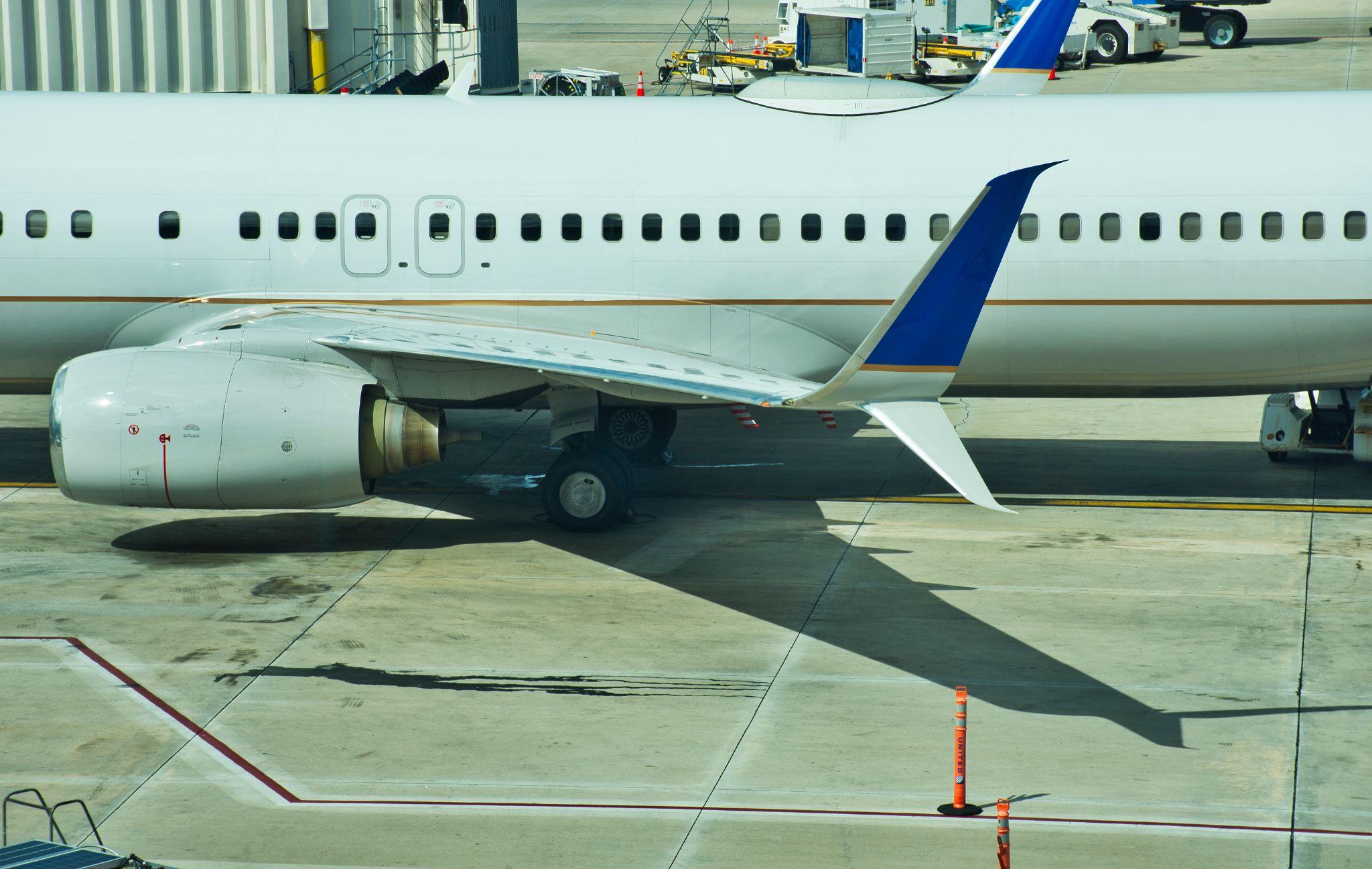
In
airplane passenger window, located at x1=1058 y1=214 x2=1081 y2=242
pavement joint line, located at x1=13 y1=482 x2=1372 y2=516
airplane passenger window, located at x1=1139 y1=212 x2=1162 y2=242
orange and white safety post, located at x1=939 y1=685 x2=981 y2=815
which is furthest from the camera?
pavement joint line, located at x1=13 y1=482 x2=1372 y2=516

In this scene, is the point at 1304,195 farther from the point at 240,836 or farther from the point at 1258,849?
the point at 240,836

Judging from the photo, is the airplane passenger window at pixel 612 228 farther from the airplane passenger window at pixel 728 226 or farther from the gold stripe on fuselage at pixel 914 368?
the gold stripe on fuselage at pixel 914 368

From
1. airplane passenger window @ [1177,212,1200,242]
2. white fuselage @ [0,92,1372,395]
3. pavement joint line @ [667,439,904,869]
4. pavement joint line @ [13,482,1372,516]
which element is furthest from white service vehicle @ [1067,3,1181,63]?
pavement joint line @ [667,439,904,869]

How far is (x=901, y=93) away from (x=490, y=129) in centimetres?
510

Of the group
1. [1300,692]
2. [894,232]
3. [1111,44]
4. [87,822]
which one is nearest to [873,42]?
[1111,44]

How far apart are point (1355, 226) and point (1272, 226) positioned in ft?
3.17

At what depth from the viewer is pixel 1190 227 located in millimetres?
18906

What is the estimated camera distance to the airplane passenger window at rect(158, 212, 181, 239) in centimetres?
1919

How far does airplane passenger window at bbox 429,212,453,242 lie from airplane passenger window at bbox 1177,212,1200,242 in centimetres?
872

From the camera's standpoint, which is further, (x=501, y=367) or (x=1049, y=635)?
(x=501, y=367)

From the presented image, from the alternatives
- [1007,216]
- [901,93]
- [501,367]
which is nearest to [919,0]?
[901,93]

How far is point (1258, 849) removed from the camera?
456 inches

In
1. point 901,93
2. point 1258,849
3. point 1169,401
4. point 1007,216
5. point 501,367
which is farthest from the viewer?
point 1169,401

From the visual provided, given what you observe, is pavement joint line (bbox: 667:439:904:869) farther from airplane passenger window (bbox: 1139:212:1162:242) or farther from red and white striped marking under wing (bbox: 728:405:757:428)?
airplane passenger window (bbox: 1139:212:1162:242)
